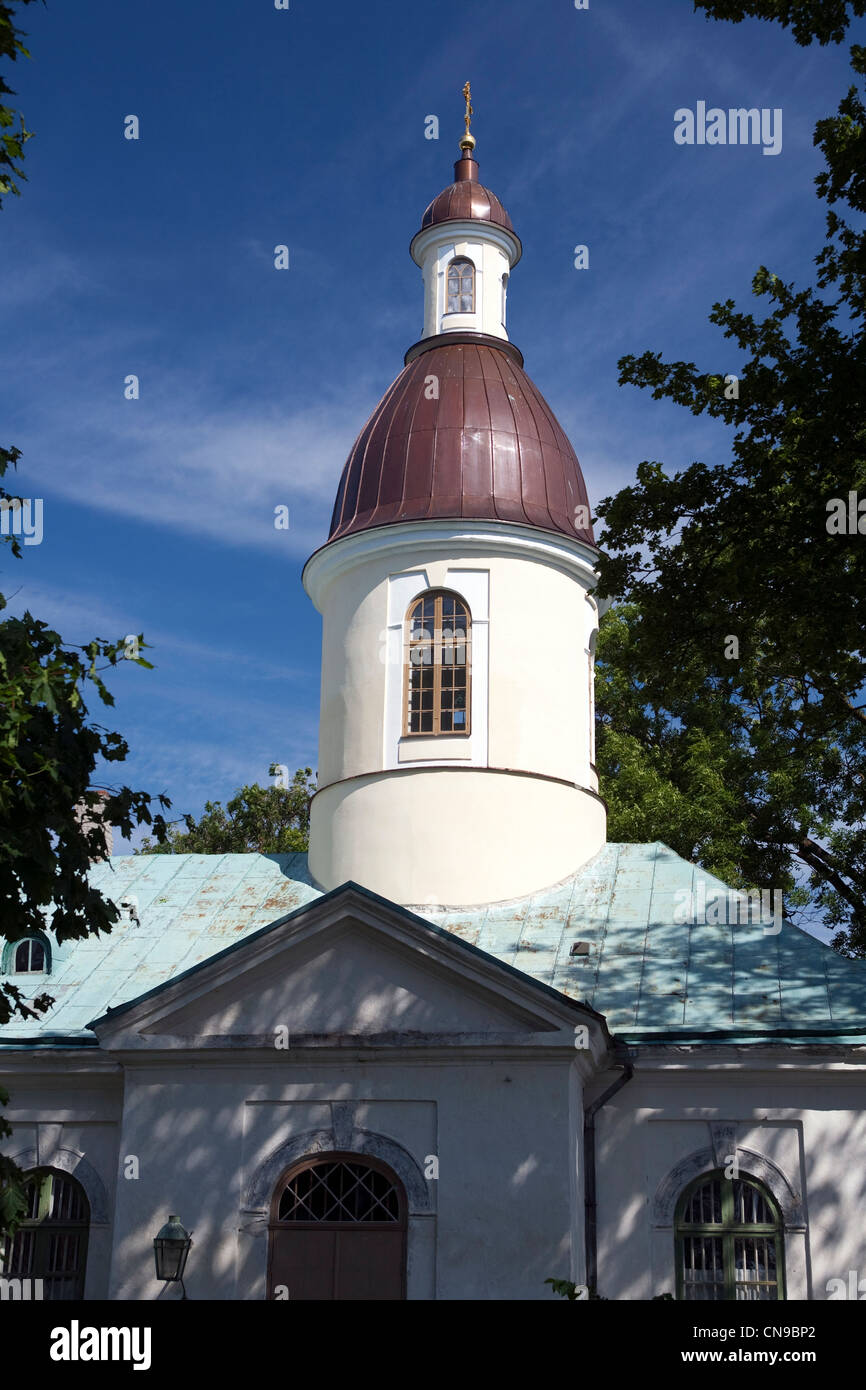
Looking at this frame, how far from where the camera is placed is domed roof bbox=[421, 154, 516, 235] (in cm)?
2136

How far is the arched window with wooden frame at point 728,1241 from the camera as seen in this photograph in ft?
46.4

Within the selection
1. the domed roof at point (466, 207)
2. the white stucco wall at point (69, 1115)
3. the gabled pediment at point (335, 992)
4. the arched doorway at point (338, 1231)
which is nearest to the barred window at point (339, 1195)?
the arched doorway at point (338, 1231)

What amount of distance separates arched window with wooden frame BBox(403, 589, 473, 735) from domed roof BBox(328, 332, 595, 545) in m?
1.16

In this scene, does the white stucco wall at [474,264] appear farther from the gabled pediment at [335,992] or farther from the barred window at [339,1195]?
the barred window at [339,1195]

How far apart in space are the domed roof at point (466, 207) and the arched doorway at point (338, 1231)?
13.3m

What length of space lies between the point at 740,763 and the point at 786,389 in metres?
14.4

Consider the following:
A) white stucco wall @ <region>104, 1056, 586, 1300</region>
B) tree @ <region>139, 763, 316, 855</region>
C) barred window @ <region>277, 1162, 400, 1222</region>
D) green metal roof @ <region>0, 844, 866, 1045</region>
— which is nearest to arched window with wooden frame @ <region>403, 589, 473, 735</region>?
green metal roof @ <region>0, 844, 866, 1045</region>

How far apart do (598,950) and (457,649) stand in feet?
14.1

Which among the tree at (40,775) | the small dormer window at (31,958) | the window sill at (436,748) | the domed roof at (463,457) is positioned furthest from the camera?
the domed roof at (463,457)

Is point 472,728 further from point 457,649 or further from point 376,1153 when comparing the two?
point 376,1153

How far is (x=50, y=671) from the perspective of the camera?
31.7 ft

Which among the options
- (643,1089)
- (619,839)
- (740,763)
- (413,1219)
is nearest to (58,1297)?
(413,1219)

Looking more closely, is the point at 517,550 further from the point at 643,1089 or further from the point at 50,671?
the point at 50,671

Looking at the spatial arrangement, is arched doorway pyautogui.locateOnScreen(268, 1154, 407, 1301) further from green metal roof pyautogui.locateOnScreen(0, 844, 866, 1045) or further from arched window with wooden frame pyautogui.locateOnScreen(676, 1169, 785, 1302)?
arched window with wooden frame pyautogui.locateOnScreen(676, 1169, 785, 1302)
